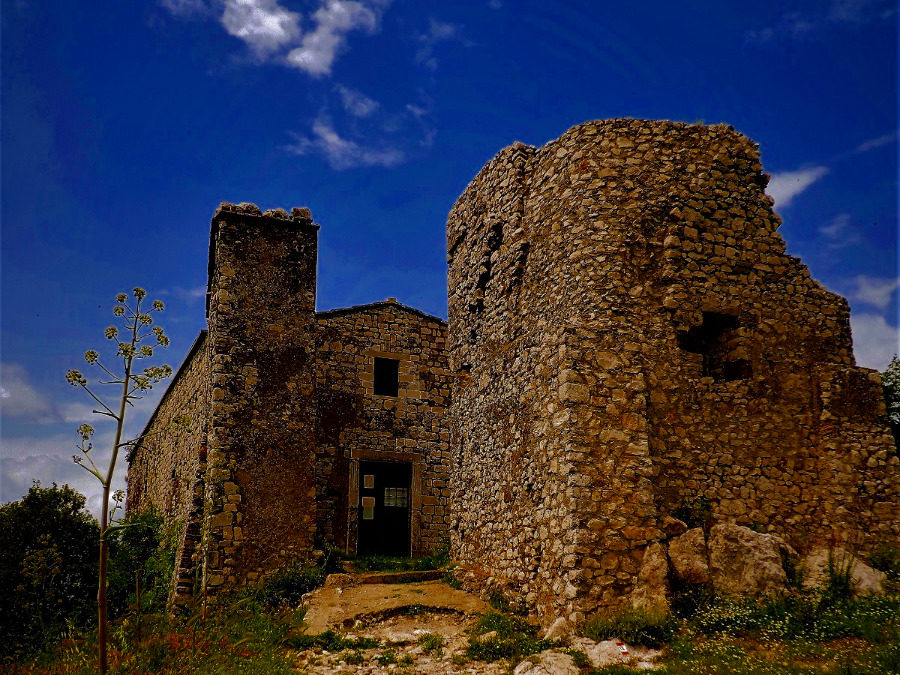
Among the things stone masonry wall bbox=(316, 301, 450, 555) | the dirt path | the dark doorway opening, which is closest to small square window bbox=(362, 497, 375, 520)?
the dark doorway opening

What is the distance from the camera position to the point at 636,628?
6.66 metres

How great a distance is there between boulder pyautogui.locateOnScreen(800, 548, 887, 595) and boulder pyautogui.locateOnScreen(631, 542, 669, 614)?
1.53 m

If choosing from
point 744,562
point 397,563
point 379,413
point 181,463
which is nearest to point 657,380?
point 744,562

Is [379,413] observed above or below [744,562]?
above

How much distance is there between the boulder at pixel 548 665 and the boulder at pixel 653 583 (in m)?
1.04

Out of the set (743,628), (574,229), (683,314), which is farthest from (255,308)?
(743,628)

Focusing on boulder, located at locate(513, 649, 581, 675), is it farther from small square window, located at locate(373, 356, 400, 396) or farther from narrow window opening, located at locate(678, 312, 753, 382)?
small square window, located at locate(373, 356, 400, 396)

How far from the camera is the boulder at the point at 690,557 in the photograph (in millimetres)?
7285

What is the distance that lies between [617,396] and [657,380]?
0.60 meters

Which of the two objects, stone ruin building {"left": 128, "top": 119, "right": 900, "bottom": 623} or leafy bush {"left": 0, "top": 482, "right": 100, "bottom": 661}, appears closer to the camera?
stone ruin building {"left": 128, "top": 119, "right": 900, "bottom": 623}

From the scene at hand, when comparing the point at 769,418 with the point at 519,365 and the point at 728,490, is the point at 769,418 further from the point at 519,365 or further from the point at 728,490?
the point at 519,365

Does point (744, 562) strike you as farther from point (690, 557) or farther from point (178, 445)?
point (178, 445)

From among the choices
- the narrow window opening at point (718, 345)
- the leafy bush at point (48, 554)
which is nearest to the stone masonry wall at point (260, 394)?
the leafy bush at point (48, 554)

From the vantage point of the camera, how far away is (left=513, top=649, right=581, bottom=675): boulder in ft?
20.5
